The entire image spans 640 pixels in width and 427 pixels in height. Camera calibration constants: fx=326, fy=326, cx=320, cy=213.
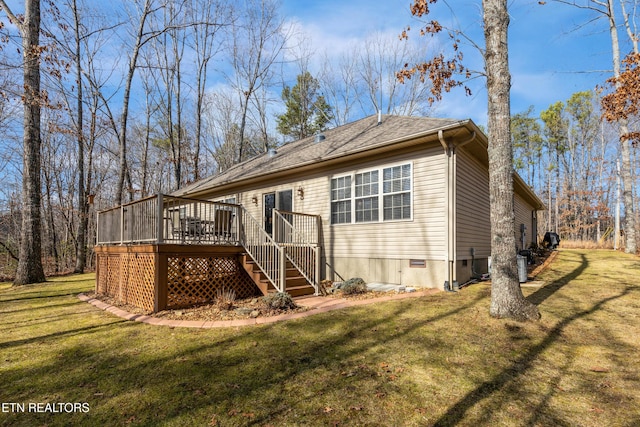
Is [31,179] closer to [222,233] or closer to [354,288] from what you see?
[222,233]

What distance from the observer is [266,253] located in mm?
7035

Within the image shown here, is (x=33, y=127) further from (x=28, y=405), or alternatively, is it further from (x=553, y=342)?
(x=553, y=342)

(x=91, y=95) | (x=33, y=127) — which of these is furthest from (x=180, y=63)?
(x=33, y=127)

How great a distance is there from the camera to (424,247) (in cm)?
731

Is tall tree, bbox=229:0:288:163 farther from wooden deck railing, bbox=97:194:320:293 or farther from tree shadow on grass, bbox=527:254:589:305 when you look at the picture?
tree shadow on grass, bbox=527:254:589:305

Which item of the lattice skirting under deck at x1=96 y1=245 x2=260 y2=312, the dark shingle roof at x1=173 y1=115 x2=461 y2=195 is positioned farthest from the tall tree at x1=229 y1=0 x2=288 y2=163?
the lattice skirting under deck at x1=96 y1=245 x2=260 y2=312

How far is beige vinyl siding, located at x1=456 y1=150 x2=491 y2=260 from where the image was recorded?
754 cm

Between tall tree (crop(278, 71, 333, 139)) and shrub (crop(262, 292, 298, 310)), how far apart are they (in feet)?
65.0

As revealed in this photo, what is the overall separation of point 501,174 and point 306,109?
21.3 m

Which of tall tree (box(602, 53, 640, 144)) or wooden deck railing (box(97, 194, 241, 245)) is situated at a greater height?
tall tree (box(602, 53, 640, 144))

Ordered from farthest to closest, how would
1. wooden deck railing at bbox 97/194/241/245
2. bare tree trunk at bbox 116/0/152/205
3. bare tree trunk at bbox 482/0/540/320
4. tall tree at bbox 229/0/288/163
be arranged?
tall tree at bbox 229/0/288/163, bare tree trunk at bbox 116/0/152/205, wooden deck railing at bbox 97/194/241/245, bare tree trunk at bbox 482/0/540/320

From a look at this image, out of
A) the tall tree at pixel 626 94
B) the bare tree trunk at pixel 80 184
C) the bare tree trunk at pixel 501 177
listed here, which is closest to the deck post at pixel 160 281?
the bare tree trunk at pixel 501 177

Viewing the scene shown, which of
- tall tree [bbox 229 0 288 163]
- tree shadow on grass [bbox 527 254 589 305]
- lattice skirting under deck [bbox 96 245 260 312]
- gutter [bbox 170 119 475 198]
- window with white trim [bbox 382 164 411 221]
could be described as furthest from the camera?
tall tree [bbox 229 0 288 163]

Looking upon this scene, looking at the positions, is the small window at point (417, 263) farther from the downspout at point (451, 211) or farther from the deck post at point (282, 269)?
the deck post at point (282, 269)
